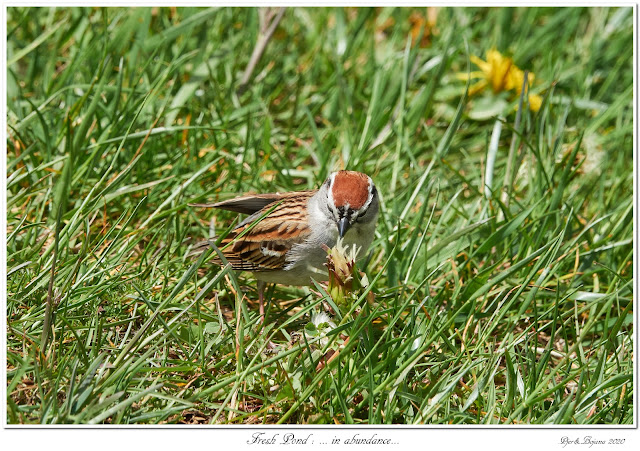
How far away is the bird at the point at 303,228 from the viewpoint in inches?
137

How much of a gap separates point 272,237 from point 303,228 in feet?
0.60

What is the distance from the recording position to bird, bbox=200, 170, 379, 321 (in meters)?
3.49

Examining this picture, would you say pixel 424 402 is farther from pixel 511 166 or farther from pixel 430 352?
pixel 511 166

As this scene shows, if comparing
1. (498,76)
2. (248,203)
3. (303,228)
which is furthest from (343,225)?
(498,76)

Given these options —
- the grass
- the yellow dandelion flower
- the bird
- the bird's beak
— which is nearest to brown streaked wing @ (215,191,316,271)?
the bird

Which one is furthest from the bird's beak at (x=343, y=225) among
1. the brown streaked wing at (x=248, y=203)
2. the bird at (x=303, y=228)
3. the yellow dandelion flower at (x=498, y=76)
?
the yellow dandelion flower at (x=498, y=76)


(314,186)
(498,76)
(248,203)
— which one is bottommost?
(314,186)

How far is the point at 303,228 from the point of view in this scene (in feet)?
12.3

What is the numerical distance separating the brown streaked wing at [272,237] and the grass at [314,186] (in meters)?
0.20

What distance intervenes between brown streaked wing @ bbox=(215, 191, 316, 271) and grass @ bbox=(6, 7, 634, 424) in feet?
0.65

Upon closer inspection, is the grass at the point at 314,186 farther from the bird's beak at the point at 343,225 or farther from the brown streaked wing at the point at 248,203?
the bird's beak at the point at 343,225

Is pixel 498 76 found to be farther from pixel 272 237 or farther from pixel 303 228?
pixel 272 237

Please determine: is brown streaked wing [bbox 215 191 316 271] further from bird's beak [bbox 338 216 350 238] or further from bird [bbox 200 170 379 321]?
bird's beak [bbox 338 216 350 238]
